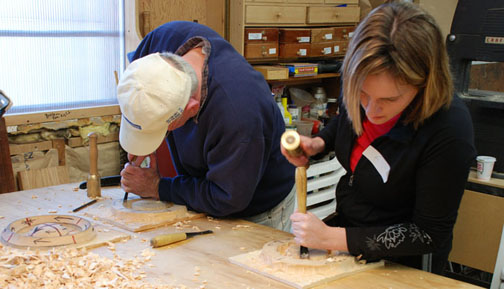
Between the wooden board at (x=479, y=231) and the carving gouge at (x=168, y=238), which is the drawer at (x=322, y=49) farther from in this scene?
the carving gouge at (x=168, y=238)

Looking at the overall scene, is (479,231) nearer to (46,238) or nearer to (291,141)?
(291,141)

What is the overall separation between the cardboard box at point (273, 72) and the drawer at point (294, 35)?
0.66 ft

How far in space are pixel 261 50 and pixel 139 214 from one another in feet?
5.71

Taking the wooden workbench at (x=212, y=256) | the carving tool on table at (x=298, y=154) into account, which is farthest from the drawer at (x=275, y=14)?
the carving tool on table at (x=298, y=154)

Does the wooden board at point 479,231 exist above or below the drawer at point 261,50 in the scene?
below

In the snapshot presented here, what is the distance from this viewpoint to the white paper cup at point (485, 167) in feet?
10.1

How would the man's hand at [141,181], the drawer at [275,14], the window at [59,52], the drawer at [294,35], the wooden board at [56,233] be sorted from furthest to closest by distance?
the drawer at [294,35] < the drawer at [275,14] < the window at [59,52] < the man's hand at [141,181] < the wooden board at [56,233]

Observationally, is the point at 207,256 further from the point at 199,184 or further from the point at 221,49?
the point at 221,49

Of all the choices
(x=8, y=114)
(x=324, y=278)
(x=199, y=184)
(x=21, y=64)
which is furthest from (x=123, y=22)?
(x=324, y=278)

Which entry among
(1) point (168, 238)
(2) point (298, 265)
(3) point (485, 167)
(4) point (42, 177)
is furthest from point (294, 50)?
(2) point (298, 265)

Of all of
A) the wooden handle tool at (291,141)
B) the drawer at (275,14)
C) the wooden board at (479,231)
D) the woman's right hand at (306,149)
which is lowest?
the wooden board at (479,231)

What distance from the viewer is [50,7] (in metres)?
2.69

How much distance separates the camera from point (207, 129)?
6.09 feet

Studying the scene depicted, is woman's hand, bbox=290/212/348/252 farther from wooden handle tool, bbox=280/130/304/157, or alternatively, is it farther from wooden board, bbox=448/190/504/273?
wooden board, bbox=448/190/504/273
